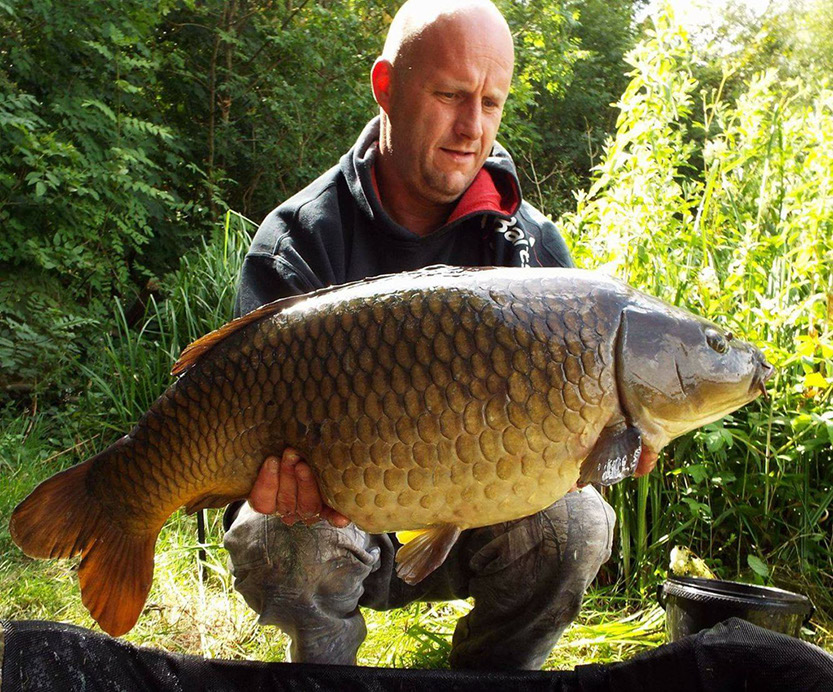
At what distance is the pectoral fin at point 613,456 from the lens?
1245 millimetres

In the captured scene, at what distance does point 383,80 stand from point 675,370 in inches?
38.5

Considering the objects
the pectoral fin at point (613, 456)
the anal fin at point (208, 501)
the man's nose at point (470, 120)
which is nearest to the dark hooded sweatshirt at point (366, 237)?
the man's nose at point (470, 120)

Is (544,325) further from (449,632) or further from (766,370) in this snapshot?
(449,632)

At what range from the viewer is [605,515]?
179cm

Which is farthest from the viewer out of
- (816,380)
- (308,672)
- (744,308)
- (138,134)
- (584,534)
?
(138,134)

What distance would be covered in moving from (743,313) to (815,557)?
2.27ft

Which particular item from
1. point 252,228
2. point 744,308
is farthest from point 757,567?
point 252,228

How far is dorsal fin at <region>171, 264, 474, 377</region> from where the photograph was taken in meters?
1.37

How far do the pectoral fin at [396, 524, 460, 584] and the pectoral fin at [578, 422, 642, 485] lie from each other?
0.78 feet

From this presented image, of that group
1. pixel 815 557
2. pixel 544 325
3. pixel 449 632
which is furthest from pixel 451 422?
pixel 815 557

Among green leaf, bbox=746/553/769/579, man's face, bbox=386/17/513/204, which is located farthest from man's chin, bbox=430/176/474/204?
green leaf, bbox=746/553/769/579

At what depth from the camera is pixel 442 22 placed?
5.81ft

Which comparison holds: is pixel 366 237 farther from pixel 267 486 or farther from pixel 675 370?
pixel 675 370

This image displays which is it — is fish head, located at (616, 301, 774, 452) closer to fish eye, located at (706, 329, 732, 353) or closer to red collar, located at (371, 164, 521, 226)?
fish eye, located at (706, 329, 732, 353)
